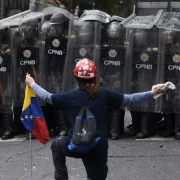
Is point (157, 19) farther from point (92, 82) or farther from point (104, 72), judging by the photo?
point (92, 82)

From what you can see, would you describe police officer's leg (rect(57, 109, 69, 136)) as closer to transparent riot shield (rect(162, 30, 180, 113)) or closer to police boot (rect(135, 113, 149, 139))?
police boot (rect(135, 113, 149, 139))

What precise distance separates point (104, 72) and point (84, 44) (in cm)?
62

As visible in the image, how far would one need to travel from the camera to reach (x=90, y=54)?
31.0ft

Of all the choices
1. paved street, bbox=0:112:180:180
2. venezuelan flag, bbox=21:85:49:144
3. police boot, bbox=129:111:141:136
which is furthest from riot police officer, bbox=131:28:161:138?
venezuelan flag, bbox=21:85:49:144

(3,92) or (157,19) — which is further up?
(157,19)

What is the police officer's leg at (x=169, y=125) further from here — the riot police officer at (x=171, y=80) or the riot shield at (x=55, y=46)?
the riot shield at (x=55, y=46)

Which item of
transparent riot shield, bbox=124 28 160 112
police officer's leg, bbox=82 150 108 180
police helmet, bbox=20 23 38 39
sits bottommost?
police officer's leg, bbox=82 150 108 180

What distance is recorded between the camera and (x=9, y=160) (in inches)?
329

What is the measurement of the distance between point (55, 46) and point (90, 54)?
25.1 inches

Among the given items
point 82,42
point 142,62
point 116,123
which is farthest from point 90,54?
point 116,123

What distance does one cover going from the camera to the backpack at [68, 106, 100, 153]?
16.9 ft

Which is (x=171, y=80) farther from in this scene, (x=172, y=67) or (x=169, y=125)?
(x=169, y=125)

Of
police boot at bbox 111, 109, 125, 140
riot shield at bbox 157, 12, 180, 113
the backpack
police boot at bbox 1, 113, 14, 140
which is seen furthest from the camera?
police boot at bbox 1, 113, 14, 140

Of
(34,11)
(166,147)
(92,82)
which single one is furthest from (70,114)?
(34,11)
